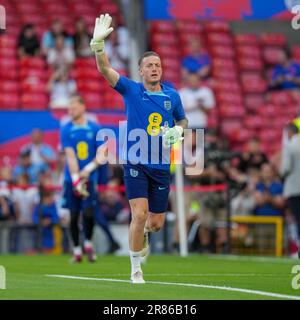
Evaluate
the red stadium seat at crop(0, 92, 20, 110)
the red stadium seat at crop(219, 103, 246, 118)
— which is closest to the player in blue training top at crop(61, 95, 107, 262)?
the red stadium seat at crop(0, 92, 20, 110)

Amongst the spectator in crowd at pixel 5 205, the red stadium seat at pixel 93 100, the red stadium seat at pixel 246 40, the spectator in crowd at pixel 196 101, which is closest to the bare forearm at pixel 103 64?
the spectator in crowd at pixel 5 205

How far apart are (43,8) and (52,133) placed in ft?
17.1

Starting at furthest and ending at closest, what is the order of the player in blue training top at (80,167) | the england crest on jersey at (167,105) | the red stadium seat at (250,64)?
the red stadium seat at (250,64)
the player in blue training top at (80,167)
the england crest on jersey at (167,105)

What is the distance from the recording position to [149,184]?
12.0 m

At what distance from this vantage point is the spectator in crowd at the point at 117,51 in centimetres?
2573

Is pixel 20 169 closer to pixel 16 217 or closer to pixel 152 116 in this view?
pixel 16 217

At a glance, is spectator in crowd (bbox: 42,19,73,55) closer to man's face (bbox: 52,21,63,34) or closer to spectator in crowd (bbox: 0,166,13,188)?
man's face (bbox: 52,21,63,34)

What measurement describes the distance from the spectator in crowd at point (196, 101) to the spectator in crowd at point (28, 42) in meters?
3.63

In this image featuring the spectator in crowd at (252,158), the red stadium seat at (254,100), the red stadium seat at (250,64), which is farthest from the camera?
the red stadium seat at (250,64)

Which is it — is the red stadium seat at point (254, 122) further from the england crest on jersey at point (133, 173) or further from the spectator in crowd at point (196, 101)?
the england crest on jersey at point (133, 173)

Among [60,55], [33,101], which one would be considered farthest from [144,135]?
[60,55]

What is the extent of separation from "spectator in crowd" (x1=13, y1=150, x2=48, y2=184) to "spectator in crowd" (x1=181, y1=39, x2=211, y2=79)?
15.3ft

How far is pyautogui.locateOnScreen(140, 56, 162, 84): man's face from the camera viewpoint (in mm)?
11969
